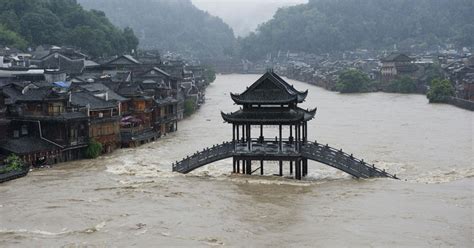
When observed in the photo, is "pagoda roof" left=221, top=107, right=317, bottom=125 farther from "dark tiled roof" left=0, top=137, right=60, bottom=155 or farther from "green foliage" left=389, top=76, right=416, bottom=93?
"green foliage" left=389, top=76, right=416, bottom=93

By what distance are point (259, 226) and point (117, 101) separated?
27095 millimetres

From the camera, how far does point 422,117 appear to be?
71.9m

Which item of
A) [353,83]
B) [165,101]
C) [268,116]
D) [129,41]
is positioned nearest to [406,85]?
[353,83]

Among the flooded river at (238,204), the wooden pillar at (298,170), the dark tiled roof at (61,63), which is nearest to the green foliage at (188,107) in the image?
the dark tiled roof at (61,63)

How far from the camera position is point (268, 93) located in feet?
124

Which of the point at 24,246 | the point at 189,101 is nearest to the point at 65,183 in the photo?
the point at 24,246

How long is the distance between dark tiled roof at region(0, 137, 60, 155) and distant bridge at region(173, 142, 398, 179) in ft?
35.0

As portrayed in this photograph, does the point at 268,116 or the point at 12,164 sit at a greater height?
the point at 268,116

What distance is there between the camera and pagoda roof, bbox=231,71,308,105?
122 ft

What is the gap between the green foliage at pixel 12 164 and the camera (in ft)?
128

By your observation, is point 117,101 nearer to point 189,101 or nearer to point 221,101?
point 189,101

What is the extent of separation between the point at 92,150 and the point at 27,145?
4866 mm

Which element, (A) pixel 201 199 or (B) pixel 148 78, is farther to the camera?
(B) pixel 148 78

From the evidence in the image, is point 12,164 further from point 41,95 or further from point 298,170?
point 298,170
